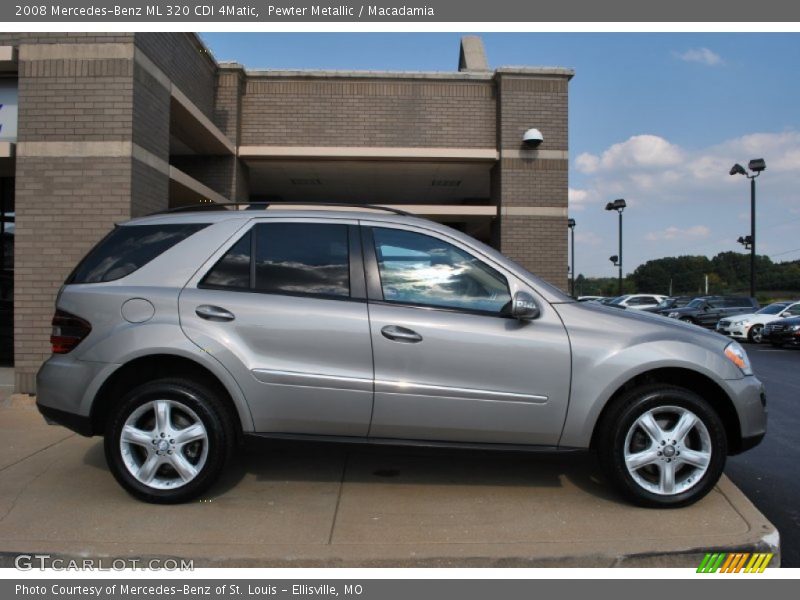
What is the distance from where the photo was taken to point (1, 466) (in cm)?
443

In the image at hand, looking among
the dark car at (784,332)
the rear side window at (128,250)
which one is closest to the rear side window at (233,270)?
the rear side window at (128,250)

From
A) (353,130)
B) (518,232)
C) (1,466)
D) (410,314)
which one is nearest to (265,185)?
(353,130)

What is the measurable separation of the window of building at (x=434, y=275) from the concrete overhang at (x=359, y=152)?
22.4 feet

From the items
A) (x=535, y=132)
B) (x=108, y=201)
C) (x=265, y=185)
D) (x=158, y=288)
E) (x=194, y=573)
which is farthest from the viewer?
(x=265, y=185)

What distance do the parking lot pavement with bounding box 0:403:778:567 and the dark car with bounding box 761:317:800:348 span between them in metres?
14.7

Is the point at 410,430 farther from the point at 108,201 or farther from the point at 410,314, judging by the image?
the point at 108,201

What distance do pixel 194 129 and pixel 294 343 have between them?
21.6 ft

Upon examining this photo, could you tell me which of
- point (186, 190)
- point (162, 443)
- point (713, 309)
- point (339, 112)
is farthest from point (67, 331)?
point (713, 309)

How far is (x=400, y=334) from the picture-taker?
3.50 meters

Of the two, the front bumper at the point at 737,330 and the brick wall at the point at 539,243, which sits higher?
the brick wall at the point at 539,243

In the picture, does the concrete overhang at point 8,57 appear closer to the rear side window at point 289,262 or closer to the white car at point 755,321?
the rear side window at point 289,262

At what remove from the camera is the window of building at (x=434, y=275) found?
11.9 feet

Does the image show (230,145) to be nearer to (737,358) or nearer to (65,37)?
(65,37)

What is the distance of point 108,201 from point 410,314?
14.9ft
